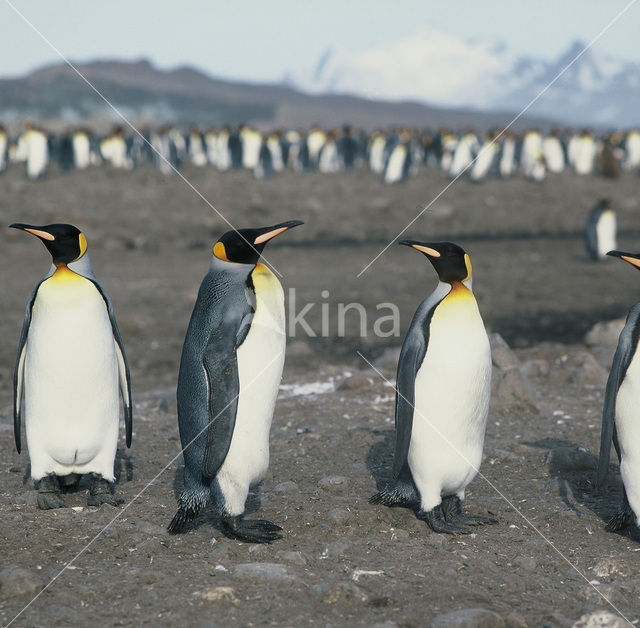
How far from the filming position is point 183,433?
392 cm

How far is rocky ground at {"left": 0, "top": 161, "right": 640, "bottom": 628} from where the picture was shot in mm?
3211

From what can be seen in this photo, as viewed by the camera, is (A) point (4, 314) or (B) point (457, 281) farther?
(A) point (4, 314)

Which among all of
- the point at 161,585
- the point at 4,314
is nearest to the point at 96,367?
the point at 161,585

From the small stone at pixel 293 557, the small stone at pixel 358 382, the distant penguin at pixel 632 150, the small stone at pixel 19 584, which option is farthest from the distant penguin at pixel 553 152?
the small stone at pixel 19 584

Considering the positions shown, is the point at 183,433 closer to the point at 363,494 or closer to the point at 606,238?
the point at 363,494

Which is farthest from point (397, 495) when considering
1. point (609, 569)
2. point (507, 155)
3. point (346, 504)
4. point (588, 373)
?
point (507, 155)

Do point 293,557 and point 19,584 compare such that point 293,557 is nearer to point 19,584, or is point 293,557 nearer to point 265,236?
point 19,584

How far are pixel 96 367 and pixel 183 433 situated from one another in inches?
26.9

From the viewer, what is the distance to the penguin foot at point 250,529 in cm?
373

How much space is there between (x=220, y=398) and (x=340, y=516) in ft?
2.69

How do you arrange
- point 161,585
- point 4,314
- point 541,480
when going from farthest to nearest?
point 4,314 < point 541,480 < point 161,585

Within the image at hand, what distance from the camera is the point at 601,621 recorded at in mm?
3057

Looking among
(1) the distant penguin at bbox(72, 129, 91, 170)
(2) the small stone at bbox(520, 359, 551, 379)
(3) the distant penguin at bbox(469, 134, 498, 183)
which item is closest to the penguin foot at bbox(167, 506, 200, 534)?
(2) the small stone at bbox(520, 359, 551, 379)

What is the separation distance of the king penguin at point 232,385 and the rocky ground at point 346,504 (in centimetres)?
18
